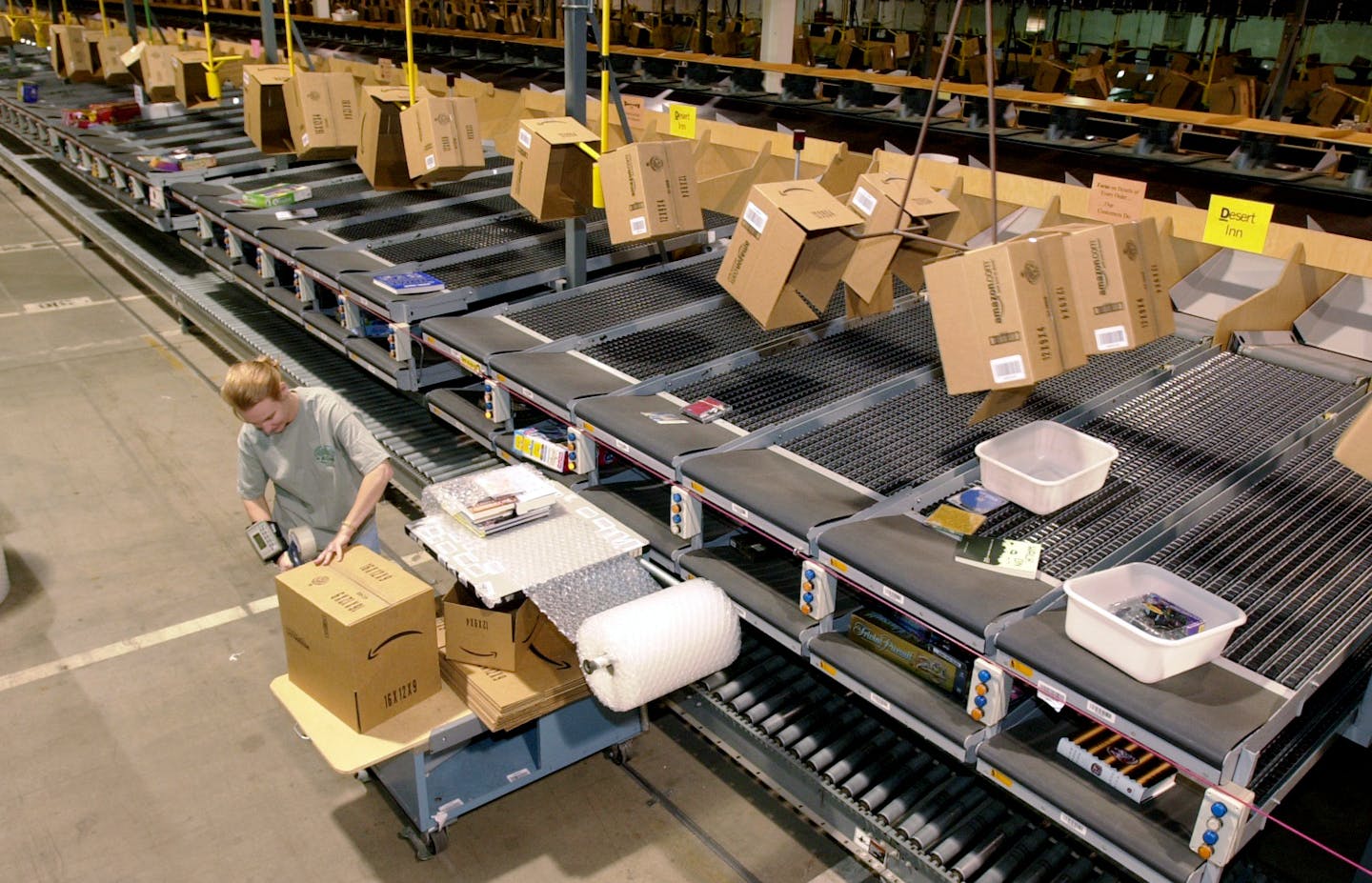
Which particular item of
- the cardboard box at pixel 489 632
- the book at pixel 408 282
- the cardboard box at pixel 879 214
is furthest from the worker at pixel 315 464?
the cardboard box at pixel 879 214

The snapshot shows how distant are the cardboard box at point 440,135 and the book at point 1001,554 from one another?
3.78 metres

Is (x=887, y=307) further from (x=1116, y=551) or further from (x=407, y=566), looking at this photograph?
(x=407, y=566)

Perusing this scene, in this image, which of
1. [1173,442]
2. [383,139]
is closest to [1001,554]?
[1173,442]

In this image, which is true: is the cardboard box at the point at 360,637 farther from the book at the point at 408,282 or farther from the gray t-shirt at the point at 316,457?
the book at the point at 408,282

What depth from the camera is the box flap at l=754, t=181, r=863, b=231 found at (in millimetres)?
3377

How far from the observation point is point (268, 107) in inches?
272

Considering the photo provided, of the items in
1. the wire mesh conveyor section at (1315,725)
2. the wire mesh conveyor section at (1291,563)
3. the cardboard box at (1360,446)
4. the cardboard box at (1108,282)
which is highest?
the cardboard box at (1108,282)

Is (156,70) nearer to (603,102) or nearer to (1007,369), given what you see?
(603,102)

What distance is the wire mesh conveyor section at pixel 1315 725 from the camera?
224 cm

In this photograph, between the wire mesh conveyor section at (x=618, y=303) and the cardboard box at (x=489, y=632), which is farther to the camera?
the wire mesh conveyor section at (x=618, y=303)

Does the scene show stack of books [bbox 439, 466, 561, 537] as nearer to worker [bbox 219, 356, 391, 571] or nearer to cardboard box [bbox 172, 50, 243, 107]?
worker [bbox 219, 356, 391, 571]

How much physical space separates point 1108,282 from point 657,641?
1642 millimetres

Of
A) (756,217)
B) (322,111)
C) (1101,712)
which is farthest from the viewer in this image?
(322,111)

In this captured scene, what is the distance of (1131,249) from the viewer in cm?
291
